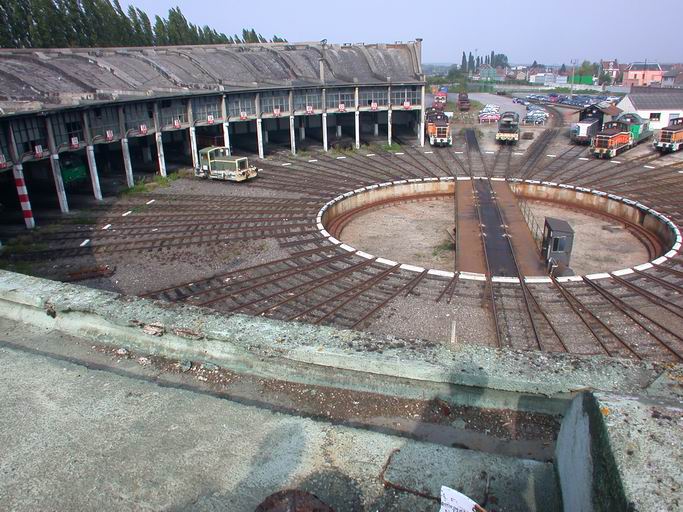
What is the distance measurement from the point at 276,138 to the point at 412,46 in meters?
15.6

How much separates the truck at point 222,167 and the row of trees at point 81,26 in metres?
26.2

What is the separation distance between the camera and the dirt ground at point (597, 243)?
80.8ft

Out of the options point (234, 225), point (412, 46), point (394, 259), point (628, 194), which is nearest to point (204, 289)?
point (234, 225)

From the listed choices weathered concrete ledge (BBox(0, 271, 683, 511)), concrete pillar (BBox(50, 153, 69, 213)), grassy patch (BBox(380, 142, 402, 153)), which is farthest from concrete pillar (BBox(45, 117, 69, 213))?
grassy patch (BBox(380, 142, 402, 153))

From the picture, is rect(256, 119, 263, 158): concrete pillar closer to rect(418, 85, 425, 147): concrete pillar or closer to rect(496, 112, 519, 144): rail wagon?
rect(418, 85, 425, 147): concrete pillar

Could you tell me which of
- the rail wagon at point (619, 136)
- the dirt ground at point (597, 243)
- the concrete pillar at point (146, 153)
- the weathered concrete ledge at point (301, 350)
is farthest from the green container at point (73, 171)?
the rail wagon at point (619, 136)

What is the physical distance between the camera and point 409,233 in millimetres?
29422

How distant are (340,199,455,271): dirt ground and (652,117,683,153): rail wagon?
18252mm

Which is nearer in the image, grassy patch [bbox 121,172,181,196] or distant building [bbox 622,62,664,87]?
grassy patch [bbox 121,172,181,196]

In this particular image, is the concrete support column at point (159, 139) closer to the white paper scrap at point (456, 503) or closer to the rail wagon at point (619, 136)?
the rail wagon at point (619, 136)

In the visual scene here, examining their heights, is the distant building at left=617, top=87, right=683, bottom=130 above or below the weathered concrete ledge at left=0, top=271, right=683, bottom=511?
below

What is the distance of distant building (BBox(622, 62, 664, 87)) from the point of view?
128500mm

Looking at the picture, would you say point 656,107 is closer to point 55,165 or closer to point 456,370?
point 55,165

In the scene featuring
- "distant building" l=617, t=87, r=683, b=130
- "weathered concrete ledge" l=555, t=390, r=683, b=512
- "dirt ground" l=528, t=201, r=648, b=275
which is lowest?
"dirt ground" l=528, t=201, r=648, b=275
